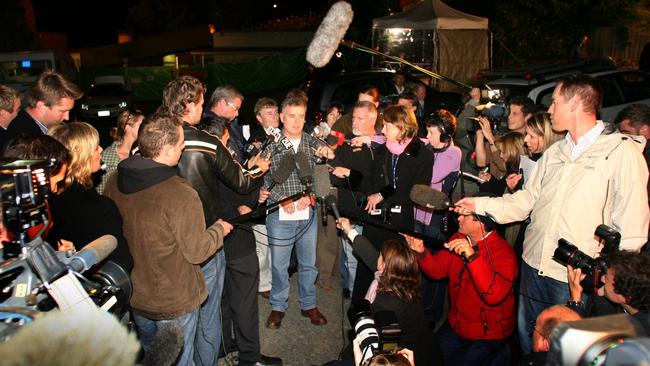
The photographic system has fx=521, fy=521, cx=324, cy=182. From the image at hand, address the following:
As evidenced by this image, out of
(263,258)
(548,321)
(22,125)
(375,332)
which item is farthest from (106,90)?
(548,321)

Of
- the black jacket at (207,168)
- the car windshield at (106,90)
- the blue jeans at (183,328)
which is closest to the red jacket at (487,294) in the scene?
the black jacket at (207,168)

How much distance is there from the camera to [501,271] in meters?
3.90

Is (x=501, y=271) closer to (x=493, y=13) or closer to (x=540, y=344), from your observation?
(x=540, y=344)

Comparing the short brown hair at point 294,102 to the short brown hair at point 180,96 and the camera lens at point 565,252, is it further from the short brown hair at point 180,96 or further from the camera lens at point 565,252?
the camera lens at point 565,252

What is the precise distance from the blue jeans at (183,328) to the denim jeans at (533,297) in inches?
92.3

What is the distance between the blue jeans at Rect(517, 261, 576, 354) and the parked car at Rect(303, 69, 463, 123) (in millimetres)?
7243

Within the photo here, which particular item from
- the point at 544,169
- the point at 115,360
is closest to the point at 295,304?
the point at 544,169

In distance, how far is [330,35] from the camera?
20.9ft

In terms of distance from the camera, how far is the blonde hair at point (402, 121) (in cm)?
492

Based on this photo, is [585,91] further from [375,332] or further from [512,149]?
[375,332]

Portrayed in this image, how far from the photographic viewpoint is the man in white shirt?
3258mm

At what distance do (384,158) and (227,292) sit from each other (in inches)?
76.4

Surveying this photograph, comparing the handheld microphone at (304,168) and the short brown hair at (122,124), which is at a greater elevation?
the short brown hair at (122,124)

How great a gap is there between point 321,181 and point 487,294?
5.56 ft
